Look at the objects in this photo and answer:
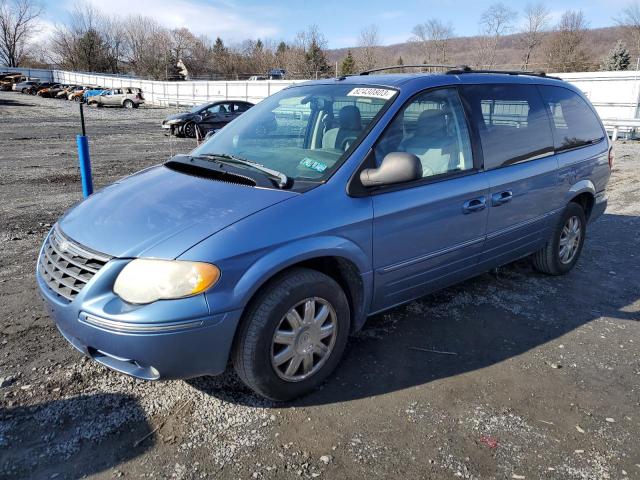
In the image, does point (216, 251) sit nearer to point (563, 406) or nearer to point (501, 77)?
point (563, 406)

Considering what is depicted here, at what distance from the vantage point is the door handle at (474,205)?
353 cm

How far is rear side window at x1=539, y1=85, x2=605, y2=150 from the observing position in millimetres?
4477

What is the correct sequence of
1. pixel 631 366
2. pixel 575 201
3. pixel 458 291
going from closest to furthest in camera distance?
pixel 631 366, pixel 458 291, pixel 575 201

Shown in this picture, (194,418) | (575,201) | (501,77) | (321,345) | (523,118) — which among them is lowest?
(194,418)

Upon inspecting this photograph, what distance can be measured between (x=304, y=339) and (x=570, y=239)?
3307mm

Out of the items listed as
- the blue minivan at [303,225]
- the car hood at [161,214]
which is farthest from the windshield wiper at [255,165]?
the car hood at [161,214]

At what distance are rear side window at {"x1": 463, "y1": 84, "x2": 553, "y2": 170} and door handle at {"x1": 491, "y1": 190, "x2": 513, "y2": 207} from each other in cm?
21

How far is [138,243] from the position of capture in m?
2.51

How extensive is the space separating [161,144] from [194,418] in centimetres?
1540

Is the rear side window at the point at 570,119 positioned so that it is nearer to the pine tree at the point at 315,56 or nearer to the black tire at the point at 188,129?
the black tire at the point at 188,129

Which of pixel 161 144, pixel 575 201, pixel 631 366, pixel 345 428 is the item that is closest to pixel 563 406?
pixel 631 366

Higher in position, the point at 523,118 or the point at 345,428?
the point at 523,118

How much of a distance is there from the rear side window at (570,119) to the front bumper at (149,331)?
3539 millimetres

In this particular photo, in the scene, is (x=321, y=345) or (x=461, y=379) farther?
(x=461, y=379)
